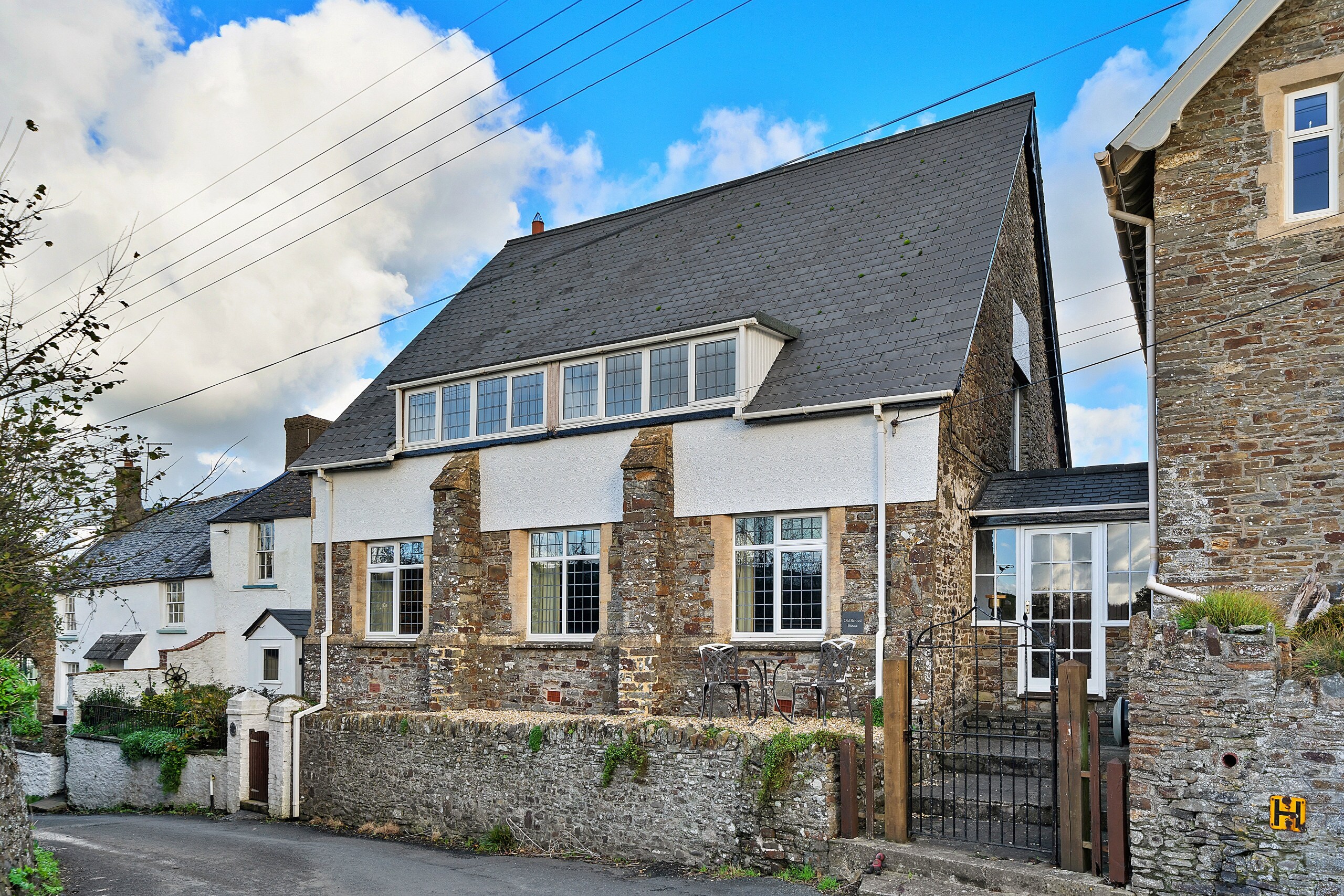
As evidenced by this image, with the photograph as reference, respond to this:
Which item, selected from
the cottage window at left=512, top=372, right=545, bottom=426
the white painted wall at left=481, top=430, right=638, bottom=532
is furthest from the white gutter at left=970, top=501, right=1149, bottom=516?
the cottage window at left=512, top=372, right=545, bottom=426

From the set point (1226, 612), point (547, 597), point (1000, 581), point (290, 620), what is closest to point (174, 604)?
point (290, 620)

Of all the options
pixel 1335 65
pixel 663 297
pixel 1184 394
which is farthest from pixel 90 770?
pixel 1335 65

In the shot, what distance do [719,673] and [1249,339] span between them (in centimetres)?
835

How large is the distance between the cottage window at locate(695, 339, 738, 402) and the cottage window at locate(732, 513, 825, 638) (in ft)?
6.86

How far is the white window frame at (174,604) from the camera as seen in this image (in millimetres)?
31000

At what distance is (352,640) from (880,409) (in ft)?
38.9

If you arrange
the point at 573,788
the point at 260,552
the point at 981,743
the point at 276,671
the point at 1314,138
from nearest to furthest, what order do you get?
the point at 1314,138 < the point at 573,788 < the point at 981,743 < the point at 276,671 < the point at 260,552

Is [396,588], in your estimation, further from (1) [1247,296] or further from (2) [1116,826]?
(1) [1247,296]

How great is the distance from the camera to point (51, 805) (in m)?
25.3

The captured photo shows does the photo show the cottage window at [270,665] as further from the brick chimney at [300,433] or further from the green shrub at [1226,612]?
the green shrub at [1226,612]

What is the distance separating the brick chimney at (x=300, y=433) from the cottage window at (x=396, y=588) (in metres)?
12.1

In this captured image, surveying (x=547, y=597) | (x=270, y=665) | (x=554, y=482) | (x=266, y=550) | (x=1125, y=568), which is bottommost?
(x=270, y=665)

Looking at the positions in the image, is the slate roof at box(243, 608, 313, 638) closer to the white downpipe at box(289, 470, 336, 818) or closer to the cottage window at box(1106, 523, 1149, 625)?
the white downpipe at box(289, 470, 336, 818)

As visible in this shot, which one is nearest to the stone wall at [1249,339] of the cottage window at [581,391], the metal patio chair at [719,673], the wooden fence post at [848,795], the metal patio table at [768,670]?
the wooden fence post at [848,795]
